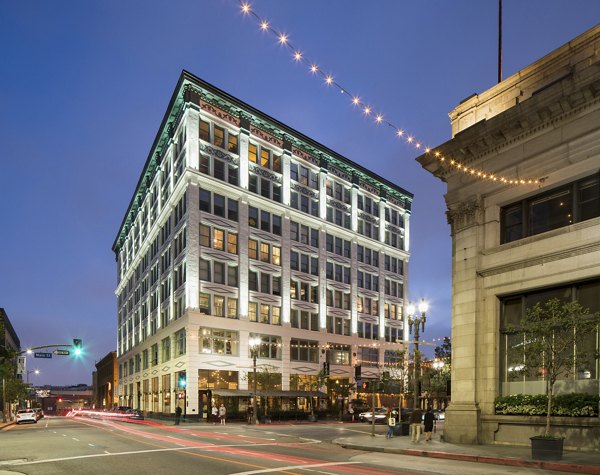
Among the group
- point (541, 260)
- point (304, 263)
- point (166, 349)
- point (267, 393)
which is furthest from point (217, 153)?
point (541, 260)

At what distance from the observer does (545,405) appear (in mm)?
22719

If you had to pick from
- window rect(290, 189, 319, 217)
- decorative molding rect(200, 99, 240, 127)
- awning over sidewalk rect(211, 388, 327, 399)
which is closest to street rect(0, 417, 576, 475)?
awning over sidewalk rect(211, 388, 327, 399)

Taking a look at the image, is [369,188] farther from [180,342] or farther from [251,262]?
[180,342]

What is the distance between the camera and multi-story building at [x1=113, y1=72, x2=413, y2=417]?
192 ft

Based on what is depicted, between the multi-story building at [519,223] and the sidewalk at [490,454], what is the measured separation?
151 centimetres

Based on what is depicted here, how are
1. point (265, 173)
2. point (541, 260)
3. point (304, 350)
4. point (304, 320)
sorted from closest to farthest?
point (541, 260), point (265, 173), point (304, 350), point (304, 320)

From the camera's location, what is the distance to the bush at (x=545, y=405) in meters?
21.3

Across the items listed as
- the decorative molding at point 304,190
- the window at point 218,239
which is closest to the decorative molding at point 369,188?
the decorative molding at point 304,190

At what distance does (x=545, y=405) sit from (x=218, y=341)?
40.8 m

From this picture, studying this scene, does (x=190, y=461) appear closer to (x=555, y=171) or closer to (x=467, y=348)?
(x=467, y=348)

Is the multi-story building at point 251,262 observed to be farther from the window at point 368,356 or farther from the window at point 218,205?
the window at point 368,356

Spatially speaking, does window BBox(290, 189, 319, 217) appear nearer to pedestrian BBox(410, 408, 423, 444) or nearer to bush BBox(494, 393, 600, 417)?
pedestrian BBox(410, 408, 423, 444)

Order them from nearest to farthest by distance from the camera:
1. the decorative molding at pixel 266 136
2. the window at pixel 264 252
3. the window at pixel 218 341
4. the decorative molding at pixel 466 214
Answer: the decorative molding at pixel 466 214, the window at pixel 218 341, the window at pixel 264 252, the decorative molding at pixel 266 136

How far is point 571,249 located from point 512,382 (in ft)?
20.7
